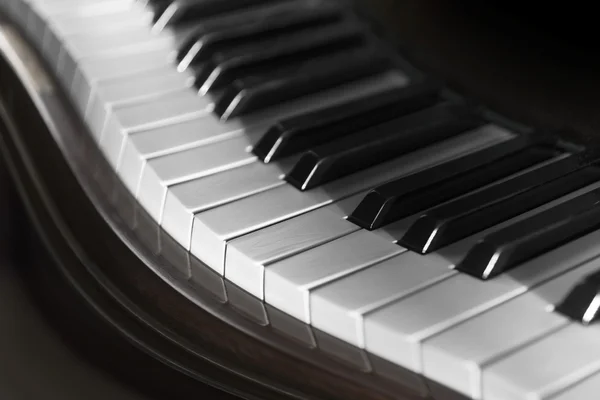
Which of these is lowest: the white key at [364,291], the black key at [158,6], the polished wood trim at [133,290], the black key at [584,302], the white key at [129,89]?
the polished wood trim at [133,290]

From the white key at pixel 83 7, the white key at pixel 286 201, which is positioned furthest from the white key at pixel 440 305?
the white key at pixel 83 7

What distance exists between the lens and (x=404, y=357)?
19.9 inches

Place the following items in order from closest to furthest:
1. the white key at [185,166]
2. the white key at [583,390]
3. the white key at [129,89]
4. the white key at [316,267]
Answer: the white key at [583,390], the white key at [316,267], the white key at [185,166], the white key at [129,89]

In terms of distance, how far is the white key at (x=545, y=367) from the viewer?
0.46 metres

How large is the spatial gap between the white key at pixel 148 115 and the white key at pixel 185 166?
0.18ft

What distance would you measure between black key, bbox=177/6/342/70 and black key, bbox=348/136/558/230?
35 cm

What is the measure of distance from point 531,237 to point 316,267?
159 millimetres

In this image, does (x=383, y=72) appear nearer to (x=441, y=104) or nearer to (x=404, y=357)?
(x=441, y=104)

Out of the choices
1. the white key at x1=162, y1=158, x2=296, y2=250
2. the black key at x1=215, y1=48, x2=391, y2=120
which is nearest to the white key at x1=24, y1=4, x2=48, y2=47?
the black key at x1=215, y1=48, x2=391, y2=120

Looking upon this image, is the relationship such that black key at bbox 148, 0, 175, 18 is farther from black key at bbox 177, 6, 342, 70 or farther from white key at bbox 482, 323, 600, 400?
white key at bbox 482, 323, 600, 400

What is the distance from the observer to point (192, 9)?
3.32 ft

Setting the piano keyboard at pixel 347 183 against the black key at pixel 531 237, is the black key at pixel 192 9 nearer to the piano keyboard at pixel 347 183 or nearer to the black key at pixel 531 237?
the piano keyboard at pixel 347 183

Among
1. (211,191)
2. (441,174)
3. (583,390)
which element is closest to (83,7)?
(211,191)

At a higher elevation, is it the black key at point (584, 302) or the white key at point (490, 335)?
the black key at point (584, 302)
